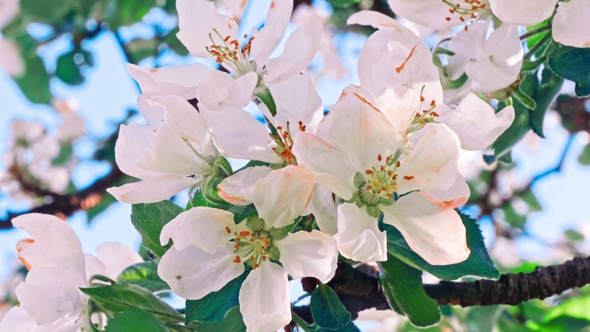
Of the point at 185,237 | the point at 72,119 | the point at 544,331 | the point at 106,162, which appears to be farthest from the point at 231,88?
the point at 72,119

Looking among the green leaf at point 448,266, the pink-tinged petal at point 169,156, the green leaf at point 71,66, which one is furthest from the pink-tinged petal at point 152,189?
the green leaf at point 71,66

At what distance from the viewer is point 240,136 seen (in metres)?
0.68

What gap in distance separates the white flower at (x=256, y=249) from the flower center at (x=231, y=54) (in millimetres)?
211

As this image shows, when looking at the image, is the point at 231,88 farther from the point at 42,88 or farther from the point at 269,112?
the point at 42,88

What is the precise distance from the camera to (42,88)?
253 cm

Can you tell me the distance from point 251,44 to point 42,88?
79.0 inches

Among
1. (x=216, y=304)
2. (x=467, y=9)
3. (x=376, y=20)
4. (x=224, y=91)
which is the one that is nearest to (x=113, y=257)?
(x=216, y=304)

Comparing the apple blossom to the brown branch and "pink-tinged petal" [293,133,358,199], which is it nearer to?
"pink-tinged petal" [293,133,358,199]

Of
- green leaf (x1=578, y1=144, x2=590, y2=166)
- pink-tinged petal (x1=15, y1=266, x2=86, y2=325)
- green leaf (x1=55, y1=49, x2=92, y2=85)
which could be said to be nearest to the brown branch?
pink-tinged petal (x1=15, y1=266, x2=86, y2=325)

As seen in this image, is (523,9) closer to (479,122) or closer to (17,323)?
(479,122)

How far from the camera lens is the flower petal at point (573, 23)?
0.73 metres

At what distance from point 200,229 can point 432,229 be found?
24 cm

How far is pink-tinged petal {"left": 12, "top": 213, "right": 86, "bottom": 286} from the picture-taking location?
0.79 metres

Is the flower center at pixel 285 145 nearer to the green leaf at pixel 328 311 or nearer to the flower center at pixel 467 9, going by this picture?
the green leaf at pixel 328 311
